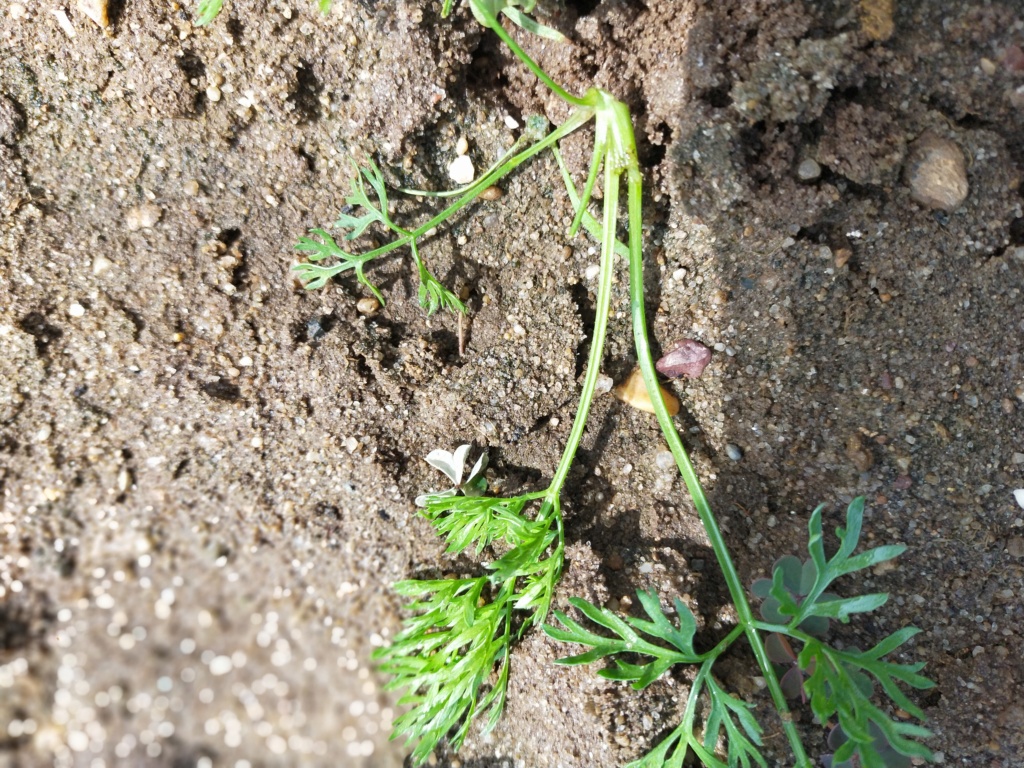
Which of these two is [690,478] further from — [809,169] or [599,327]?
[809,169]

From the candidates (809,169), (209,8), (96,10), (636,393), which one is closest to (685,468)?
(636,393)

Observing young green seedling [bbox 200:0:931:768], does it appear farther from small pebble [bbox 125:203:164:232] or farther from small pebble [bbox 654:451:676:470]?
small pebble [bbox 125:203:164:232]

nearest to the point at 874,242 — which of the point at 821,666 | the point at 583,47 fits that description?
the point at 583,47

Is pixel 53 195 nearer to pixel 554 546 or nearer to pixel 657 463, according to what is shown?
pixel 554 546

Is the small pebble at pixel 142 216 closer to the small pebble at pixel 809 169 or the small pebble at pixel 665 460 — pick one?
the small pebble at pixel 665 460

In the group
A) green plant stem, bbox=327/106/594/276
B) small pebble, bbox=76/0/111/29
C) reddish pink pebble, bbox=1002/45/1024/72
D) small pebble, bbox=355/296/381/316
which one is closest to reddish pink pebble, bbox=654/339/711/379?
green plant stem, bbox=327/106/594/276

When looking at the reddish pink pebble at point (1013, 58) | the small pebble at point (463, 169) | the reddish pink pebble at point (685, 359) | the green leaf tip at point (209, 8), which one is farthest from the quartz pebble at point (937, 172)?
the green leaf tip at point (209, 8)
